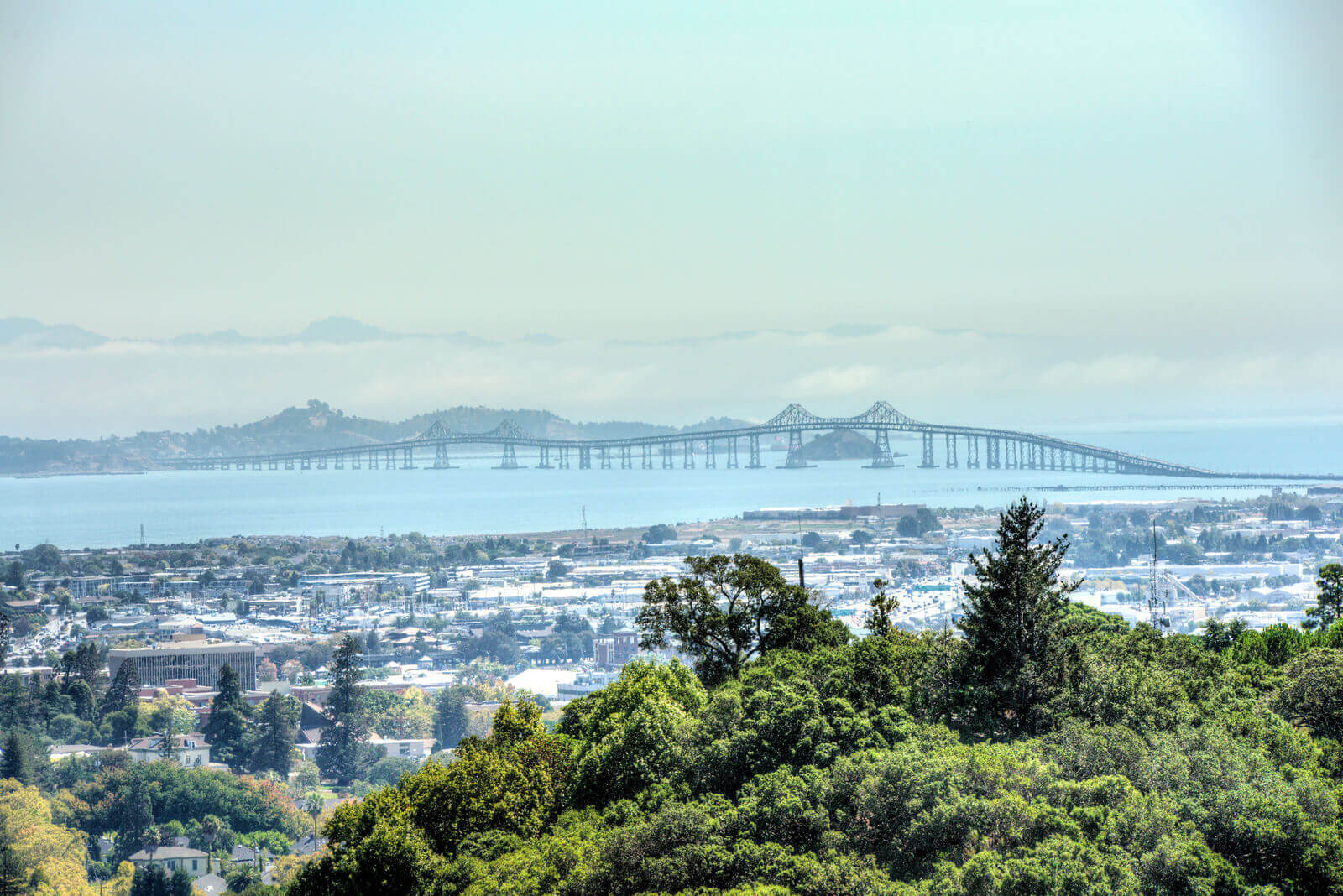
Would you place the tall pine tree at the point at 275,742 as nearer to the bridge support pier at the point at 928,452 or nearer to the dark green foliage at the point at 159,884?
the dark green foliage at the point at 159,884

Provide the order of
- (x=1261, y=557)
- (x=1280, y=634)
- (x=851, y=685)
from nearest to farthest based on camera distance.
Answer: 1. (x=851, y=685)
2. (x=1280, y=634)
3. (x=1261, y=557)

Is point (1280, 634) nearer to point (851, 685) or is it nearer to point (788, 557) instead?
point (851, 685)

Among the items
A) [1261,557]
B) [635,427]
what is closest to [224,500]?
[635,427]

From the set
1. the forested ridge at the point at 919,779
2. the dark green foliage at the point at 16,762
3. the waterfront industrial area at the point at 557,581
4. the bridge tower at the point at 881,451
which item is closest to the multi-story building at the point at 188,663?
the waterfront industrial area at the point at 557,581

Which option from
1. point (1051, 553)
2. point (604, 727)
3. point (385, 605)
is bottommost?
point (385, 605)

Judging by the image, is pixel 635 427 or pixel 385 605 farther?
pixel 635 427

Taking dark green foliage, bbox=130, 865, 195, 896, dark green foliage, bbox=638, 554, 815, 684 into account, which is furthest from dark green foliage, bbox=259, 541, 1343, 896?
dark green foliage, bbox=130, 865, 195, 896

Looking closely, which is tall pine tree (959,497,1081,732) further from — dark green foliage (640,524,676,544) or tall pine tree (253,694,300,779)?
dark green foliage (640,524,676,544)
